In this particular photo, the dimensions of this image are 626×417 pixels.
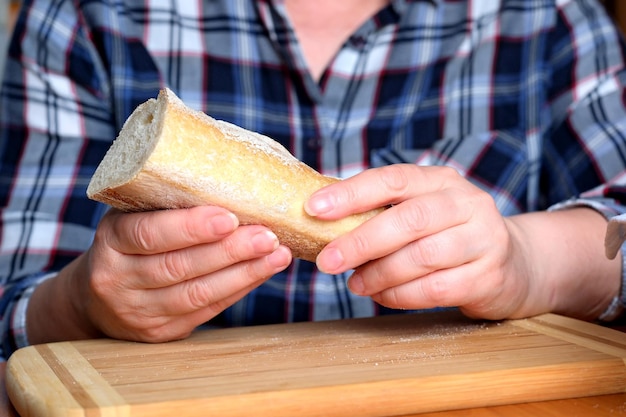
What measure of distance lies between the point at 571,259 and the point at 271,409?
0.56 metres

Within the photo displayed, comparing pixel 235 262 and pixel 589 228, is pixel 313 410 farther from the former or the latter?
pixel 589 228

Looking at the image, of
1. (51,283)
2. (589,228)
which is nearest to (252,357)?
(51,283)

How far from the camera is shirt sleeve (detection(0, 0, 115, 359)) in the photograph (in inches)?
50.1

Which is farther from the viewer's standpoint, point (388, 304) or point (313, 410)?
point (388, 304)

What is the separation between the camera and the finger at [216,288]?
81 cm

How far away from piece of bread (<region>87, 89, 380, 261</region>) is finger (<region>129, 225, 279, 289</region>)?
0.03 m

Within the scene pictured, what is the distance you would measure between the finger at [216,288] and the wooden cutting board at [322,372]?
0.15 ft

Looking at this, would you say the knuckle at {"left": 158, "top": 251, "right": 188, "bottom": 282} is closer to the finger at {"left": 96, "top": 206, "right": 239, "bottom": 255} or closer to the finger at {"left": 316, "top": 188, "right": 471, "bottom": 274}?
the finger at {"left": 96, "top": 206, "right": 239, "bottom": 255}

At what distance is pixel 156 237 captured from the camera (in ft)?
2.55

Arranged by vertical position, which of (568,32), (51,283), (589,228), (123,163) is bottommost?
(51,283)

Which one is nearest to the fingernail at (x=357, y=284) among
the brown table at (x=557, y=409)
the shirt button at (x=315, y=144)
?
the brown table at (x=557, y=409)

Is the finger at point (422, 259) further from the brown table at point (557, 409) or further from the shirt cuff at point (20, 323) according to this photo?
the shirt cuff at point (20, 323)

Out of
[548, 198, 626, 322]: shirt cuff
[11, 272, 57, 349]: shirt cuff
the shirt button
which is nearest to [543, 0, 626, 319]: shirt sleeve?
[548, 198, 626, 322]: shirt cuff

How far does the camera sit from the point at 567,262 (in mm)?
1042
